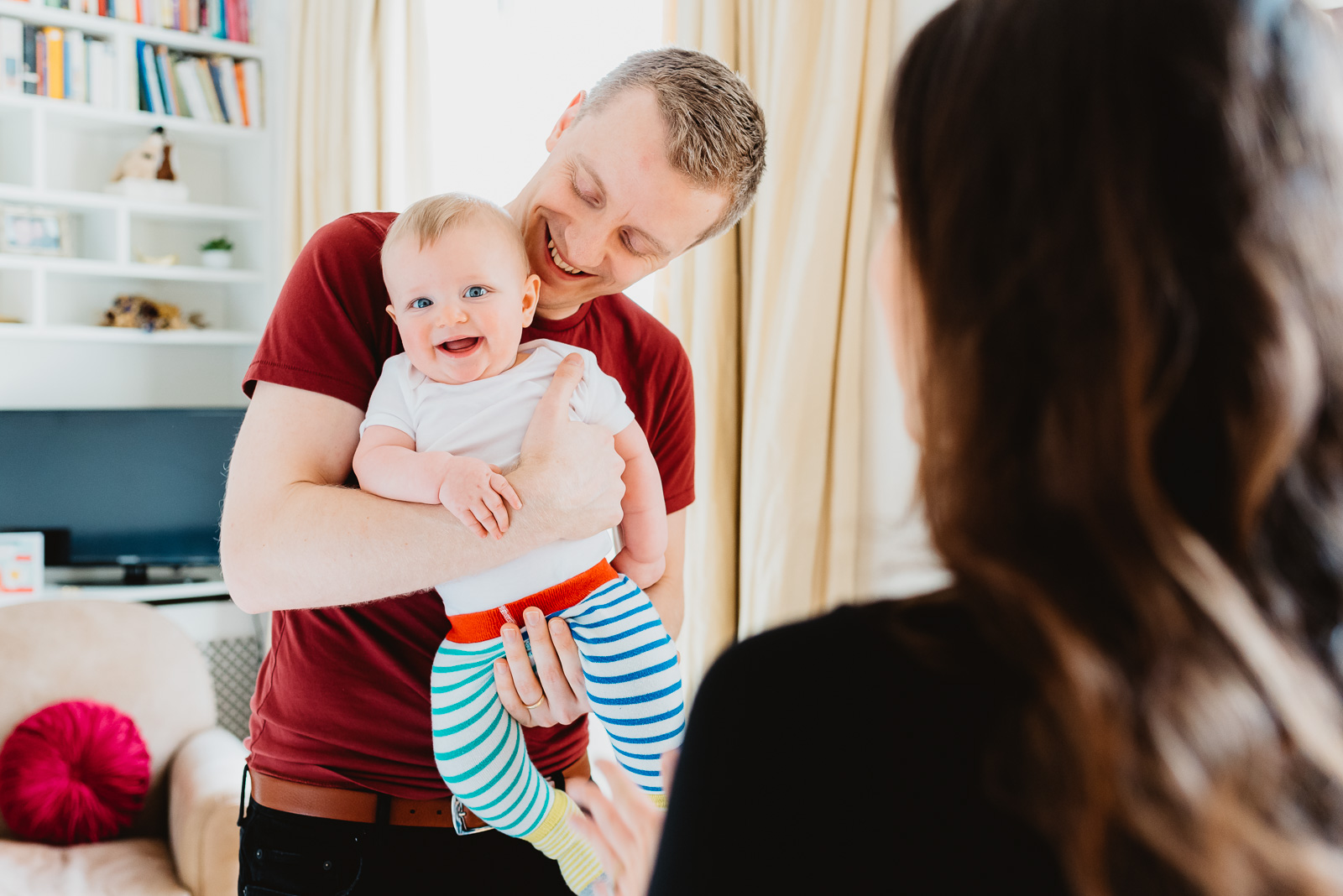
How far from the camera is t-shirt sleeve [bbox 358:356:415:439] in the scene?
109 cm

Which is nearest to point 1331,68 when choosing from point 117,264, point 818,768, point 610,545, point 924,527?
point 924,527

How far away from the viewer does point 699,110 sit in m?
1.17

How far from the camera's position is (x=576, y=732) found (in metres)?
1.31

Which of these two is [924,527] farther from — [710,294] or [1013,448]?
[710,294]

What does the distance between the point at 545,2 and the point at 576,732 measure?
2480mm

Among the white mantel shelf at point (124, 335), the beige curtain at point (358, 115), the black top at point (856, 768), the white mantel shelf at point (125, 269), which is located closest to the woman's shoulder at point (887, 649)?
the black top at point (856, 768)

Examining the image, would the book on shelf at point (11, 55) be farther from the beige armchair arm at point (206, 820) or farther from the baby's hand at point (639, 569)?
the baby's hand at point (639, 569)

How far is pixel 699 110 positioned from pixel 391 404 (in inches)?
20.8

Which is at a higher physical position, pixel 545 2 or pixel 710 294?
pixel 545 2

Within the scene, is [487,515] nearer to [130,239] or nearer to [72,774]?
[72,774]

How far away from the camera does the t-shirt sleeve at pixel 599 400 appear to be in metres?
1.20

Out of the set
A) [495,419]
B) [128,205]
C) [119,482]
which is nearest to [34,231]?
[128,205]

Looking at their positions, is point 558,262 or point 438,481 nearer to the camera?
point 438,481

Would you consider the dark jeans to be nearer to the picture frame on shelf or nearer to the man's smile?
the man's smile
